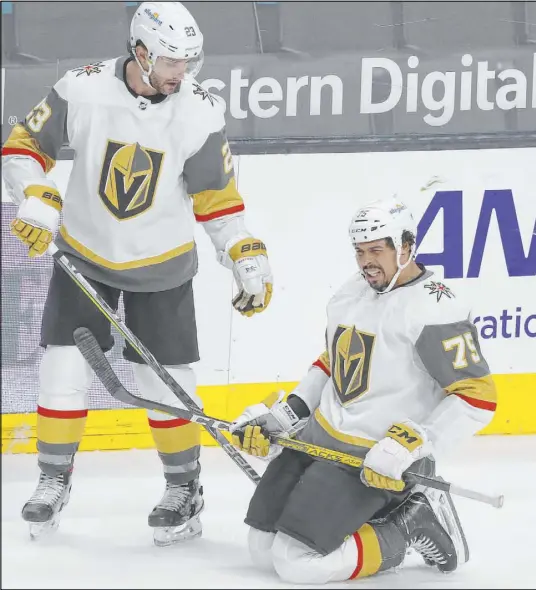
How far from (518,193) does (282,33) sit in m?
0.87

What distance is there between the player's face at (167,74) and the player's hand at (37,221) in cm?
36

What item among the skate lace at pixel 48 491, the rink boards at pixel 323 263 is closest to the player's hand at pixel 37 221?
the skate lace at pixel 48 491

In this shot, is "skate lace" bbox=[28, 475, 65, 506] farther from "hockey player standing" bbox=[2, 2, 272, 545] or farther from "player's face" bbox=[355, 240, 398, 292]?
"player's face" bbox=[355, 240, 398, 292]

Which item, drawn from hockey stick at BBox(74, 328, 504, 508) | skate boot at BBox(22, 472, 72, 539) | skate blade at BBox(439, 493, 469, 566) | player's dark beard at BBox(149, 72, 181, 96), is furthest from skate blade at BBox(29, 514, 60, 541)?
player's dark beard at BBox(149, 72, 181, 96)

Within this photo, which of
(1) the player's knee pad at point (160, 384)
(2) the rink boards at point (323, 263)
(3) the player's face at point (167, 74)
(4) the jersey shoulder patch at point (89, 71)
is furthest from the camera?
(2) the rink boards at point (323, 263)

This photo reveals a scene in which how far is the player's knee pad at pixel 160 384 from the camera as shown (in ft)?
10.5

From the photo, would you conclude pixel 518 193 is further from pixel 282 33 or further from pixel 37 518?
pixel 37 518

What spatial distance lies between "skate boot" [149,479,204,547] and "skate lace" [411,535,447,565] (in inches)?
22.4

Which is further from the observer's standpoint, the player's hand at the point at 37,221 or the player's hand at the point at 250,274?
the player's hand at the point at 250,274

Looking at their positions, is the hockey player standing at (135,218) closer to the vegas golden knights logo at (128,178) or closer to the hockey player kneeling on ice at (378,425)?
the vegas golden knights logo at (128,178)

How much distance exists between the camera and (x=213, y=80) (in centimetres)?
386

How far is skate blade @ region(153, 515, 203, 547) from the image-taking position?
3.16m

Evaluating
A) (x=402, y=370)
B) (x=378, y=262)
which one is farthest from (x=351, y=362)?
(x=378, y=262)

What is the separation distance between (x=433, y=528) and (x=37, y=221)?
3.62 ft
